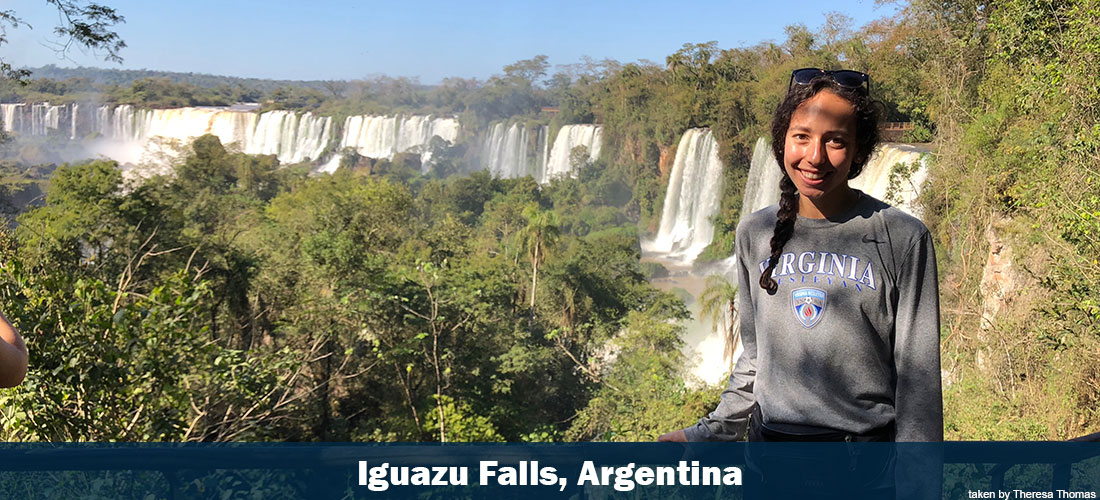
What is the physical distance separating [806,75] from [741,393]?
0.43 meters

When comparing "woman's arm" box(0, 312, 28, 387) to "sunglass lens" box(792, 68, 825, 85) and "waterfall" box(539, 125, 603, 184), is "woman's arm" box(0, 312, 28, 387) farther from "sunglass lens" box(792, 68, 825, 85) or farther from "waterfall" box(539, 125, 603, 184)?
"waterfall" box(539, 125, 603, 184)

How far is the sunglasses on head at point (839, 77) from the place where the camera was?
3.37 feet

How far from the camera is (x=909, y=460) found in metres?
0.95

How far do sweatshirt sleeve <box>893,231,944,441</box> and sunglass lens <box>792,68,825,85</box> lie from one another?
0.25 meters

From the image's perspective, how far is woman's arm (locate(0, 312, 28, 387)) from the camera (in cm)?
76

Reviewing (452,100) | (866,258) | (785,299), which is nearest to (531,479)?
(785,299)

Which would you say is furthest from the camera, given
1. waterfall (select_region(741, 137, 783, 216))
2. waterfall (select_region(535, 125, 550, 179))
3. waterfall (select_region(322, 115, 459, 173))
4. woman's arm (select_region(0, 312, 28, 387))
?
waterfall (select_region(322, 115, 459, 173))

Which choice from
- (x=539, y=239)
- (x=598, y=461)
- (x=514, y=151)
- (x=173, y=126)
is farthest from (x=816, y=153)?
(x=173, y=126)

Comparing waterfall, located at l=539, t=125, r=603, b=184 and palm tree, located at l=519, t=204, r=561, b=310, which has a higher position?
waterfall, located at l=539, t=125, r=603, b=184

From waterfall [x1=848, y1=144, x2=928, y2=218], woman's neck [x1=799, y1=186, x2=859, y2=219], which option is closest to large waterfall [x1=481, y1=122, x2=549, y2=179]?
waterfall [x1=848, y1=144, x2=928, y2=218]

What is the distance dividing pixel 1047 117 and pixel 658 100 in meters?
23.1

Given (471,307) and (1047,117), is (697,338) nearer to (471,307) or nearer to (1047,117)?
(471,307)

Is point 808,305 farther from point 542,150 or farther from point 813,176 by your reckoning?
point 542,150

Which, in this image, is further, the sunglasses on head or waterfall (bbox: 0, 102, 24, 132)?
waterfall (bbox: 0, 102, 24, 132)
